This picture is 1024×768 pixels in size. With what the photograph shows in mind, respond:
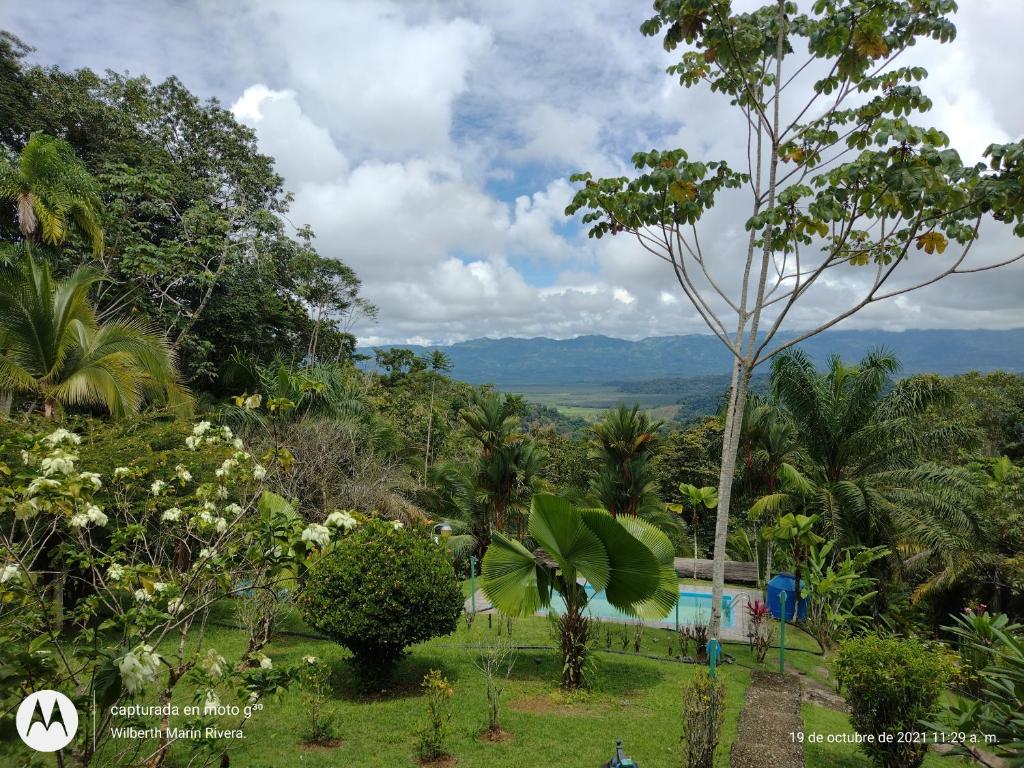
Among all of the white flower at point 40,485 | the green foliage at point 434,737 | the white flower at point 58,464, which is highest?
the white flower at point 58,464

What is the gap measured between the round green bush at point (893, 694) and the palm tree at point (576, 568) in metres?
2.49

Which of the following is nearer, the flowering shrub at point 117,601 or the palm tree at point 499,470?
the flowering shrub at point 117,601

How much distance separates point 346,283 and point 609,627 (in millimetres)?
17864

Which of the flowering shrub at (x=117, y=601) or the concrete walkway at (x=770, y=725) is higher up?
the flowering shrub at (x=117, y=601)

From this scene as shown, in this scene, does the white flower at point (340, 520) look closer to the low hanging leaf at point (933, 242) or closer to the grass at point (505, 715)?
the grass at point (505, 715)

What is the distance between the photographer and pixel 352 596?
6.54m

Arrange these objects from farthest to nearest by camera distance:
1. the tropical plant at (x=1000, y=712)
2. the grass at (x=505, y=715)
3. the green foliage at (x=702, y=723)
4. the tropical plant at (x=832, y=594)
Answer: the tropical plant at (x=832, y=594) → the grass at (x=505, y=715) → the green foliage at (x=702, y=723) → the tropical plant at (x=1000, y=712)

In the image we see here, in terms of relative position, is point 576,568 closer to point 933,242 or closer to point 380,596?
point 380,596

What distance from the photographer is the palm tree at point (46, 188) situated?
10531 mm

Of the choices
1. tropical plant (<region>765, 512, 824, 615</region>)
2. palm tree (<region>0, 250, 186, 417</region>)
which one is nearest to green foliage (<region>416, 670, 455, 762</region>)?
tropical plant (<region>765, 512, 824, 615</region>)

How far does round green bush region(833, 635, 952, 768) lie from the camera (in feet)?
16.4

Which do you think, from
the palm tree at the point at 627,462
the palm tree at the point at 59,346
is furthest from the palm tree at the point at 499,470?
the palm tree at the point at 59,346

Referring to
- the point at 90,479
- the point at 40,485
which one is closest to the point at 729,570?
the point at 90,479

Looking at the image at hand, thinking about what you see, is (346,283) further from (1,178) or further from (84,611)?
(84,611)
